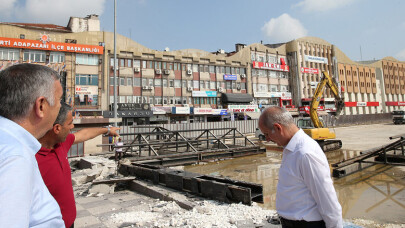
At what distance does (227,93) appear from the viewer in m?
42.0

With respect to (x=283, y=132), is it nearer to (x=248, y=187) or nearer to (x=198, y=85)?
(x=248, y=187)

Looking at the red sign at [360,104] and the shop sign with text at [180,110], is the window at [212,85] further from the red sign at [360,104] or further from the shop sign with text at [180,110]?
the red sign at [360,104]

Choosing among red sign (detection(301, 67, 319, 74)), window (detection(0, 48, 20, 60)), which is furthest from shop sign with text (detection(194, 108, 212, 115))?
red sign (detection(301, 67, 319, 74))

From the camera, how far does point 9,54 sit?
30.0 meters

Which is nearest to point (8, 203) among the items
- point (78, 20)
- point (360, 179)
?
point (360, 179)

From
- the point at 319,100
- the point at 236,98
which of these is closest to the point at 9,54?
the point at 236,98

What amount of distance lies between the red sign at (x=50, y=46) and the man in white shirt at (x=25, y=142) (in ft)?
117

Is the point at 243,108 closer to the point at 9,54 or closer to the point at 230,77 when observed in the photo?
the point at 230,77

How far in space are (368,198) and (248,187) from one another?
3.35m

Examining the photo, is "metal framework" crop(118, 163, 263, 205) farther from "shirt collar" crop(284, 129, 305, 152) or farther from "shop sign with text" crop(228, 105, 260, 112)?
"shop sign with text" crop(228, 105, 260, 112)

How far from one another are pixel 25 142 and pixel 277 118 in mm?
1917

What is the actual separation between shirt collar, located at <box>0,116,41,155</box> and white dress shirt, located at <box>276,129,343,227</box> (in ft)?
6.16

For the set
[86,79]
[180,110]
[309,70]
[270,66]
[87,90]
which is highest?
[270,66]

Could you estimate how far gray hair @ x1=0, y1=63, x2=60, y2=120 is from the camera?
1190mm
